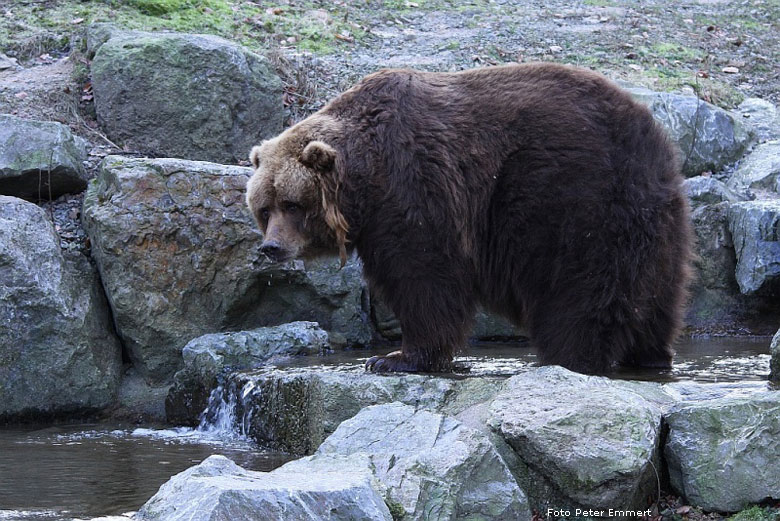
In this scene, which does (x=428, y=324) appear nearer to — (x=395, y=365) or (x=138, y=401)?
(x=395, y=365)

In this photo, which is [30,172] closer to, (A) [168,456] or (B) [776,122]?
(A) [168,456]

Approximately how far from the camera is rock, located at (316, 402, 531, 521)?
452 centimetres

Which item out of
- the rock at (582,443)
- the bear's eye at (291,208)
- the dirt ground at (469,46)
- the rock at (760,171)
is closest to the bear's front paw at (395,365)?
the bear's eye at (291,208)

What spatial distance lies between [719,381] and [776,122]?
25.5ft

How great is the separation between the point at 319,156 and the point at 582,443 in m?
2.65

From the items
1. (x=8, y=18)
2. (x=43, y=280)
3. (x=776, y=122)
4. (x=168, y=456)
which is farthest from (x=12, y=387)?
(x=776, y=122)

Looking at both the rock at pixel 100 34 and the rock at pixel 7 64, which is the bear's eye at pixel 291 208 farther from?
the rock at pixel 7 64

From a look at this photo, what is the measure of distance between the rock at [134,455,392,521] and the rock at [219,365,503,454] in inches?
64.3

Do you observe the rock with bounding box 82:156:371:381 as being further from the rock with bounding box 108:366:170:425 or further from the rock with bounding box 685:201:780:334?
the rock with bounding box 685:201:780:334

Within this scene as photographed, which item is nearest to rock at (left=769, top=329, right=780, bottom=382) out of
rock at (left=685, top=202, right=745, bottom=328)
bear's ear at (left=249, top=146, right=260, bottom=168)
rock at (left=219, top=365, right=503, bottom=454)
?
rock at (left=219, top=365, right=503, bottom=454)

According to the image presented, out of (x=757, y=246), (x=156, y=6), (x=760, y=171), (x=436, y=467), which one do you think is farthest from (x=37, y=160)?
(x=760, y=171)

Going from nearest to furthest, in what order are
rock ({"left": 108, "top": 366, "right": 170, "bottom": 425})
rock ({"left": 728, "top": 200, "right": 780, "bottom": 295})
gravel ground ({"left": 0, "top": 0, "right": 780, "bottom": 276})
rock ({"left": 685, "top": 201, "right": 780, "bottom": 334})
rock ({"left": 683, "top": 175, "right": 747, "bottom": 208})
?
rock ({"left": 108, "top": 366, "right": 170, "bottom": 425})
rock ({"left": 728, "top": 200, "right": 780, "bottom": 295})
rock ({"left": 685, "top": 201, "right": 780, "bottom": 334})
rock ({"left": 683, "top": 175, "right": 747, "bottom": 208})
gravel ground ({"left": 0, "top": 0, "right": 780, "bottom": 276})

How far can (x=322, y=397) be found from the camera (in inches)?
248

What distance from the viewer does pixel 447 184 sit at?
6488 mm
